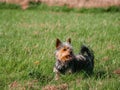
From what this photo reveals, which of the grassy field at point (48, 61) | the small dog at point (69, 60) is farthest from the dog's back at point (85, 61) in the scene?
the grassy field at point (48, 61)

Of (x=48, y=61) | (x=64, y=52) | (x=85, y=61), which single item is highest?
(x=64, y=52)

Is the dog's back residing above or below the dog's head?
below

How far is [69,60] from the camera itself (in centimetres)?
771

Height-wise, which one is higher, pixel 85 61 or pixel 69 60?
pixel 69 60

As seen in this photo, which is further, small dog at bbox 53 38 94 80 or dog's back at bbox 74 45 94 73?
dog's back at bbox 74 45 94 73

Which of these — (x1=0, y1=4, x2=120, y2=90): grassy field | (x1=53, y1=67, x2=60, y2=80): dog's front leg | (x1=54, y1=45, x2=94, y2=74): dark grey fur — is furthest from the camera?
(x1=54, y1=45, x2=94, y2=74): dark grey fur

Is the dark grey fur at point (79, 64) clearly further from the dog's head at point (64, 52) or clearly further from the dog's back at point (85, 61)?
the dog's head at point (64, 52)

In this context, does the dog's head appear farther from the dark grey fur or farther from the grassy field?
the grassy field

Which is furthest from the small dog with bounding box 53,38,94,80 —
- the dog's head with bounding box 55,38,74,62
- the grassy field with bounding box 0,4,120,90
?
the grassy field with bounding box 0,4,120,90

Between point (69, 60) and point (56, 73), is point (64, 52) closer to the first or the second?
point (69, 60)

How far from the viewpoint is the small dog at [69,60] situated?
768 cm

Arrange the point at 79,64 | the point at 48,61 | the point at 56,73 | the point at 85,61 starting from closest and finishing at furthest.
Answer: the point at 56,73, the point at 79,64, the point at 85,61, the point at 48,61

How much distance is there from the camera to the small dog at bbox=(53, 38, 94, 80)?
7.68m

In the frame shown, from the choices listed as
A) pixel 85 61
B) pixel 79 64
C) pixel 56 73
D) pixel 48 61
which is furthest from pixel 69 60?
pixel 48 61
